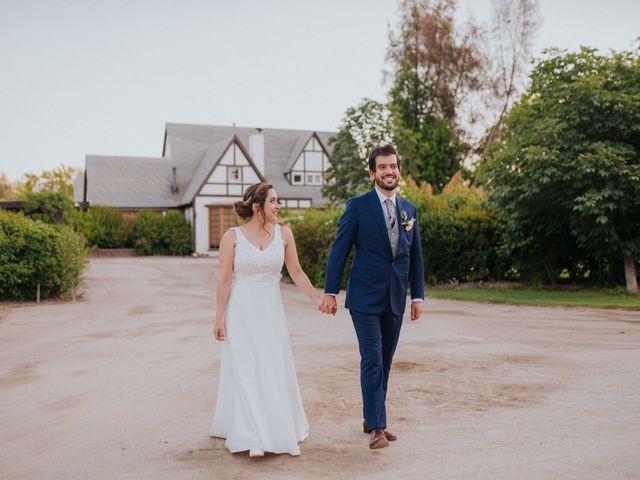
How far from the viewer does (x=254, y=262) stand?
5586mm

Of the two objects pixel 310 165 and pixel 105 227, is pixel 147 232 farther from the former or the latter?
pixel 310 165

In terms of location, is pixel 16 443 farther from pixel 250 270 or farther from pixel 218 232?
pixel 218 232

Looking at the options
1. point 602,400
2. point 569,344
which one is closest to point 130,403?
point 602,400

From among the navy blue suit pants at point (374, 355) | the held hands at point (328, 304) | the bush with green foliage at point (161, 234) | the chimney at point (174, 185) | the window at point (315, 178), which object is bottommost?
the navy blue suit pants at point (374, 355)

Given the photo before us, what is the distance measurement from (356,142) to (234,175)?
32.4 ft

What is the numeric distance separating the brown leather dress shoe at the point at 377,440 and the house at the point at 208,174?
37.2m

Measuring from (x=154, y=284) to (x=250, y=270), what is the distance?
17437mm

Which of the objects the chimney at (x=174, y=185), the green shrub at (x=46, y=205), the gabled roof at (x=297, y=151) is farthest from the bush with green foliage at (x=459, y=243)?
the gabled roof at (x=297, y=151)

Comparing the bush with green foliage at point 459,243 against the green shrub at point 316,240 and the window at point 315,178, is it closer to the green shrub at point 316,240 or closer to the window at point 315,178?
the green shrub at point 316,240

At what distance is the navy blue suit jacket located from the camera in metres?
5.53

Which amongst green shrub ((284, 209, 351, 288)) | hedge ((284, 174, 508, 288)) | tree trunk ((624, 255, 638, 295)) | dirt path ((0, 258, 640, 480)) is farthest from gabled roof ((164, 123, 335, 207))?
dirt path ((0, 258, 640, 480))

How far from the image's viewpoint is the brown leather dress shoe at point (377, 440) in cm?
525

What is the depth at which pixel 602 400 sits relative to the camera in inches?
261

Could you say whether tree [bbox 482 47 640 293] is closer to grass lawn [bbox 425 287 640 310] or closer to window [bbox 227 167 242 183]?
grass lawn [bbox 425 287 640 310]
